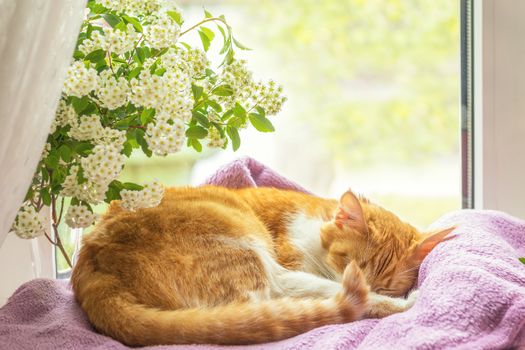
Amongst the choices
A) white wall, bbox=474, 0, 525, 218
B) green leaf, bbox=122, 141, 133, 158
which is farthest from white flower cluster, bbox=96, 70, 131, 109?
white wall, bbox=474, 0, 525, 218

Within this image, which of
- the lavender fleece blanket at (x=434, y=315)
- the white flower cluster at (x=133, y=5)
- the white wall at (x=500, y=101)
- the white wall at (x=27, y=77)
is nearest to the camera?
the white wall at (x=27, y=77)

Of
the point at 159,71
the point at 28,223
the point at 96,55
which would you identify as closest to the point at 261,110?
the point at 159,71

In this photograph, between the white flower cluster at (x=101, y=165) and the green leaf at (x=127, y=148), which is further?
the green leaf at (x=127, y=148)

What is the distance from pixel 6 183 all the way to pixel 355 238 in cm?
77

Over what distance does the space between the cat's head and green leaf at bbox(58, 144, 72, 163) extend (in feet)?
1.89

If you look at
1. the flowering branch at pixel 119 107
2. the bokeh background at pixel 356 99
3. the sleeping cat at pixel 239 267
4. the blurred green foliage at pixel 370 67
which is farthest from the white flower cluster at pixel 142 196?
the blurred green foliage at pixel 370 67

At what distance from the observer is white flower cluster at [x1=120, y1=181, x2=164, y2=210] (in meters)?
1.20

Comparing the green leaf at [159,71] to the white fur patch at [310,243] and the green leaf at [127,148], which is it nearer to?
the green leaf at [127,148]

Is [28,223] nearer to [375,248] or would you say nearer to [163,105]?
[163,105]

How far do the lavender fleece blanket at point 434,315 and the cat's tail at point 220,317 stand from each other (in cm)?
2

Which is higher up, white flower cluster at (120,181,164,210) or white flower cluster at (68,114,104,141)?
white flower cluster at (68,114,104,141)

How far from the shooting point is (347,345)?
3.64 ft

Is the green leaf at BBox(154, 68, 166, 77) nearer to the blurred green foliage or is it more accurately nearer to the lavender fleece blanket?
the lavender fleece blanket

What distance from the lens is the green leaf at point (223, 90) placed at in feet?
4.36
